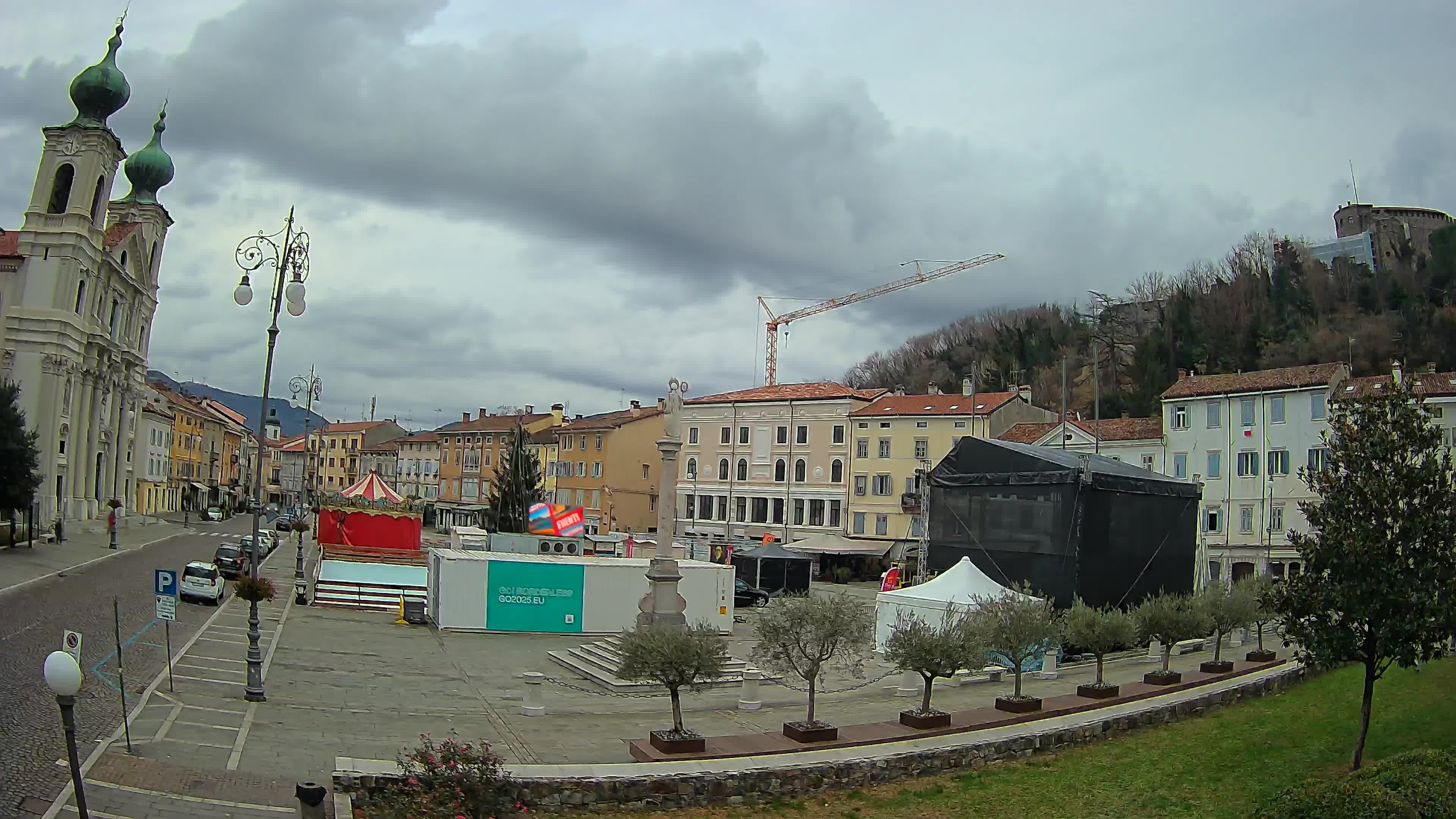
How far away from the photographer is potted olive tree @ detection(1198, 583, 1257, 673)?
25.1 meters

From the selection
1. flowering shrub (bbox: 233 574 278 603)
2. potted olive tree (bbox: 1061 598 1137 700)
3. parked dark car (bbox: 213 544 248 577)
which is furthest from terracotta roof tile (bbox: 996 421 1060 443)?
flowering shrub (bbox: 233 574 278 603)

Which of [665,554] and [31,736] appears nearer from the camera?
[31,736]

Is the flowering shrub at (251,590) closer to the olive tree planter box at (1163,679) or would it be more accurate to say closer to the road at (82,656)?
the road at (82,656)

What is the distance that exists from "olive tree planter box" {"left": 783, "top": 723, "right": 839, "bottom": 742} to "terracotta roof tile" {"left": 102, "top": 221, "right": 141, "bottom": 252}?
6620 centimetres

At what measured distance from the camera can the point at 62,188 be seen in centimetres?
6016

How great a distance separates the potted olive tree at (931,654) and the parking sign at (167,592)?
12.7m

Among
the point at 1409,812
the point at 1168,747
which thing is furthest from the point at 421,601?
the point at 1409,812

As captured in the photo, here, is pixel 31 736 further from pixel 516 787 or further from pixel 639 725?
pixel 639 725

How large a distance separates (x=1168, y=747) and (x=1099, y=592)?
1566 cm

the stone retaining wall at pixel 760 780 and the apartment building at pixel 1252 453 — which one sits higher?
the apartment building at pixel 1252 453

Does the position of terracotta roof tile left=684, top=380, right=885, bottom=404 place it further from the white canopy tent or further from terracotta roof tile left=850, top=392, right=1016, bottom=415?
the white canopy tent

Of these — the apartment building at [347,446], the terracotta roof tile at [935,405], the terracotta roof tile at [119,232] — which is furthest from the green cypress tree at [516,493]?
the apartment building at [347,446]

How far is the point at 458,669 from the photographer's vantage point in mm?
23984

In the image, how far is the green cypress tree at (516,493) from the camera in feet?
197
